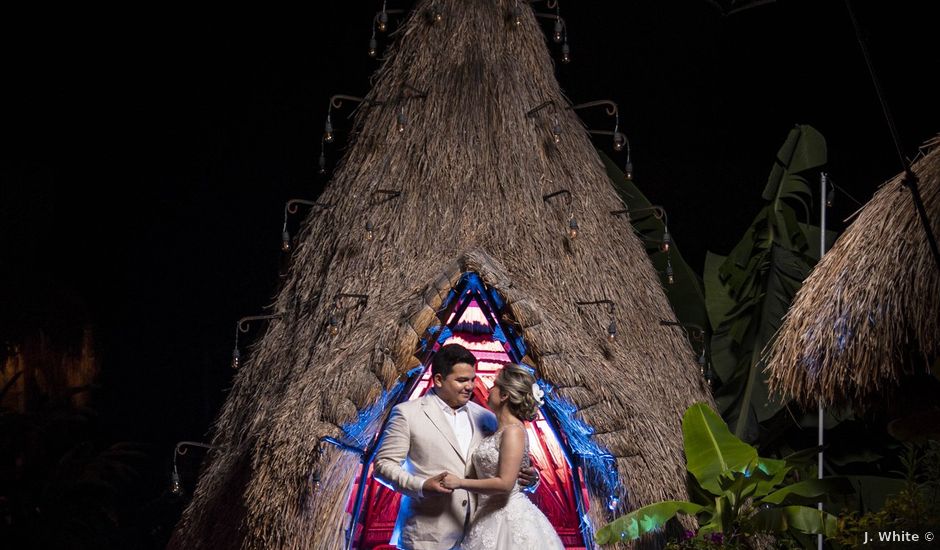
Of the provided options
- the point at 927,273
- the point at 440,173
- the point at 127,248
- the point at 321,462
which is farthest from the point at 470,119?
the point at 127,248

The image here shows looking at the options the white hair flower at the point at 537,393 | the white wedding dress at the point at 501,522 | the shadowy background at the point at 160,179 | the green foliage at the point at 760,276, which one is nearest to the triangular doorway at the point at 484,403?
the white hair flower at the point at 537,393

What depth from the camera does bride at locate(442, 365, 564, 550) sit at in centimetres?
578

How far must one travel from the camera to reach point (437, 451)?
6184mm

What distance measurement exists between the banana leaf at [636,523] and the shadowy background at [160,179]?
4653mm

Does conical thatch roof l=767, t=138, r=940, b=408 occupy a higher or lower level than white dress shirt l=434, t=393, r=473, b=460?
higher

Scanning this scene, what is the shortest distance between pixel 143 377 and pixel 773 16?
6928 millimetres

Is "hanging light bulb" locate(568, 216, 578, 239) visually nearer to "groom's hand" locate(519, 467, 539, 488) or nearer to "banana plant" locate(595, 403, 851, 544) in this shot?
"banana plant" locate(595, 403, 851, 544)

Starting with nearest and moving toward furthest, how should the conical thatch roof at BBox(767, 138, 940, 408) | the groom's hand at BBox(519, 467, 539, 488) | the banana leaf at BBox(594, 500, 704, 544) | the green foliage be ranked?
the conical thatch roof at BBox(767, 138, 940, 408) < the groom's hand at BBox(519, 467, 539, 488) < the banana leaf at BBox(594, 500, 704, 544) < the green foliage

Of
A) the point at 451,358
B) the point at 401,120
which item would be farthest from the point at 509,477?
the point at 401,120

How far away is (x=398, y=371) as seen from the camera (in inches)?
256

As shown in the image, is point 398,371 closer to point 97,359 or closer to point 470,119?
point 470,119

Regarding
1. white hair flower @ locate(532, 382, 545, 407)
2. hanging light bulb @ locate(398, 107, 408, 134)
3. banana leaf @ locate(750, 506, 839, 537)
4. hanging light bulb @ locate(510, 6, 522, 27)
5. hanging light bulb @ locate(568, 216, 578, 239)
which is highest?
hanging light bulb @ locate(510, 6, 522, 27)

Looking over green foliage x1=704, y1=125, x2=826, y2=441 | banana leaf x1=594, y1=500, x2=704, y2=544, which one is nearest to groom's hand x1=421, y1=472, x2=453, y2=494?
banana leaf x1=594, y1=500, x2=704, y2=544

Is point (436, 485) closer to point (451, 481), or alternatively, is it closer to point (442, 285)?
point (451, 481)
